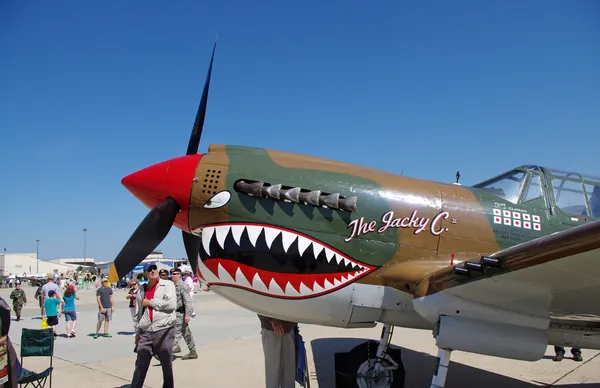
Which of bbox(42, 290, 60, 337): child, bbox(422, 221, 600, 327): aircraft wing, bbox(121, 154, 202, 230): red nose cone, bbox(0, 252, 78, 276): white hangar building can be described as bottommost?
bbox(0, 252, 78, 276): white hangar building

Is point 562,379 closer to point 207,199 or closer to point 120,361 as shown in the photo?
point 207,199

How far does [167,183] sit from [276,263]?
1421 mm

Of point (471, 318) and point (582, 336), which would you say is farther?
point (582, 336)

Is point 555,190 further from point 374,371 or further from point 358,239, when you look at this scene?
point 374,371

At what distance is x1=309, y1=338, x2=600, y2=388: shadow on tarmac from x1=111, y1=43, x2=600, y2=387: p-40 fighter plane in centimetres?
183

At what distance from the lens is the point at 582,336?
15.2 ft

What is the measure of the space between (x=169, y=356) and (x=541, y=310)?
387 cm

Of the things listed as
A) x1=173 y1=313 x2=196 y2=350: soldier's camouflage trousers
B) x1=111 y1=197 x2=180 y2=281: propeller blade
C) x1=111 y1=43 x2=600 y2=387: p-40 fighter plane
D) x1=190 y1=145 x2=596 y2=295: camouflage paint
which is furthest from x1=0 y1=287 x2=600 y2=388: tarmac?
x1=190 y1=145 x2=596 y2=295: camouflage paint

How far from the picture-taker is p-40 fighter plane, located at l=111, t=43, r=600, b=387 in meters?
4.00

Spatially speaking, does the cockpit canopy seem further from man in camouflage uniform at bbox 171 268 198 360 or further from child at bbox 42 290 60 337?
child at bbox 42 290 60 337

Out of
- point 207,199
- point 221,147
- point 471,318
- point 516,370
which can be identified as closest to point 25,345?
point 207,199

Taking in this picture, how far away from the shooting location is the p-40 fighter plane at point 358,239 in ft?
13.1

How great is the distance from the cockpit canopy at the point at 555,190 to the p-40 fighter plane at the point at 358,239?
0.05 ft

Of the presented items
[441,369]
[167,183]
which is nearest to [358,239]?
[441,369]
